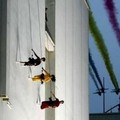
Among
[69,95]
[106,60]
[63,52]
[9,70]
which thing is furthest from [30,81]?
[106,60]

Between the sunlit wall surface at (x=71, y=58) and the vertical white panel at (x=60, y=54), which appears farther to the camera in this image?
the sunlit wall surface at (x=71, y=58)

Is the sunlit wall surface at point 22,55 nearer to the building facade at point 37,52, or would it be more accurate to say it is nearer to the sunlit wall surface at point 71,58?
the building facade at point 37,52

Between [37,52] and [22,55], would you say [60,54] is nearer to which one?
[37,52]

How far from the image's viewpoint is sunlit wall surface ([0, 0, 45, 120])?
13443 mm

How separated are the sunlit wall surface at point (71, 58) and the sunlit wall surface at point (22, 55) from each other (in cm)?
695

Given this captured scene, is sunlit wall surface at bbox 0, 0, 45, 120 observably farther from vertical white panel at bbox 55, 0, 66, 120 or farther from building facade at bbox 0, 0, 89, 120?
vertical white panel at bbox 55, 0, 66, 120

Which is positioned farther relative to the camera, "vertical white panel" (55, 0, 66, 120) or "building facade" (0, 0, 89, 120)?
"vertical white panel" (55, 0, 66, 120)

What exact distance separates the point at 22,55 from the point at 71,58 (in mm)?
17058

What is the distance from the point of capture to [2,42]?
1301cm

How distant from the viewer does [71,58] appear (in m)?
32.2

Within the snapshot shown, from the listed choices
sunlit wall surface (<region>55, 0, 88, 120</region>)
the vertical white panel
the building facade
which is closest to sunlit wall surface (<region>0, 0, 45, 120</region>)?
the building facade

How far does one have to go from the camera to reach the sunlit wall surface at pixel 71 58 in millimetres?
26250

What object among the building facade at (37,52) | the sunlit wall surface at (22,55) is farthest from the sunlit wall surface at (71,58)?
the sunlit wall surface at (22,55)

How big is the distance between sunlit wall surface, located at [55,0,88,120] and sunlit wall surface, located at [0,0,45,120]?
695cm
